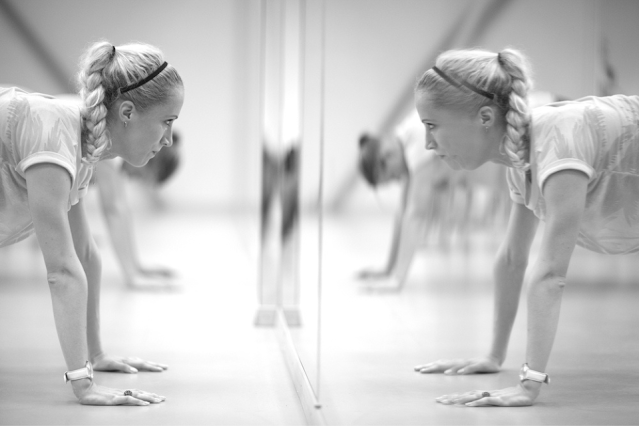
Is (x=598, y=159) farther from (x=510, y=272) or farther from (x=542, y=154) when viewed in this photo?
(x=510, y=272)

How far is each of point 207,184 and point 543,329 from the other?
443cm

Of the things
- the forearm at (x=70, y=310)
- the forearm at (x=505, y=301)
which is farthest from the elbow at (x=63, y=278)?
the forearm at (x=505, y=301)

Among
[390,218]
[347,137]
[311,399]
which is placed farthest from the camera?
[390,218]

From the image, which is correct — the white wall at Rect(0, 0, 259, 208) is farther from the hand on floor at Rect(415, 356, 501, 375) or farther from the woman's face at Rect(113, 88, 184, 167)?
the hand on floor at Rect(415, 356, 501, 375)

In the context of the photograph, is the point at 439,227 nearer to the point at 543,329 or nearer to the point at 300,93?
the point at 300,93

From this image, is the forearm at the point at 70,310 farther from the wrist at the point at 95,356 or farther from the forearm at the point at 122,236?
the forearm at the point at 122,236

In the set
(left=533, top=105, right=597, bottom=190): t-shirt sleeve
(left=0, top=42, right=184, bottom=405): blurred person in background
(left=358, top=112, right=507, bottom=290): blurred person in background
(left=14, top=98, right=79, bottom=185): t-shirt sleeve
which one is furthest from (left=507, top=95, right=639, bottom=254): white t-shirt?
(left=14, top=98, right=79, bottom=185): t-shirt sleeve

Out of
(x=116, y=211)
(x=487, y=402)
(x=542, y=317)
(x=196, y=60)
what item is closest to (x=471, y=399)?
(x=487, y=402)

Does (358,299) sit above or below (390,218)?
below

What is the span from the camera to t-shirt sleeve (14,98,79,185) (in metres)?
1.27

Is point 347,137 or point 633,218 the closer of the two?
point 633,218

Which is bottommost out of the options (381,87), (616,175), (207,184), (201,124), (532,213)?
(207,184)

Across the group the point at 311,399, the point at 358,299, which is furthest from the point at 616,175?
the point at 358,299

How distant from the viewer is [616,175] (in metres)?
1.25
